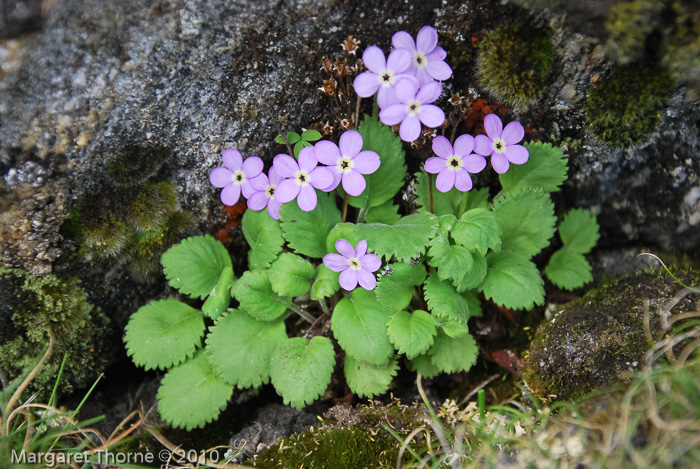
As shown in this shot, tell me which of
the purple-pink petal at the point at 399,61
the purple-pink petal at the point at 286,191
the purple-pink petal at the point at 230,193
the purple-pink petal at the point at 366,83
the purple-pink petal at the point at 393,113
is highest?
the purple-pink petal at the point at 399,61

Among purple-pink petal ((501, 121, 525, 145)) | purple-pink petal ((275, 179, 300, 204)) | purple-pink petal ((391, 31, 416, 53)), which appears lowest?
purple-pink petal ((275, 179, 300, 204))

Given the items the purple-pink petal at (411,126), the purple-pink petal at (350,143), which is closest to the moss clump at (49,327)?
the purple-pink petal at (350,143)

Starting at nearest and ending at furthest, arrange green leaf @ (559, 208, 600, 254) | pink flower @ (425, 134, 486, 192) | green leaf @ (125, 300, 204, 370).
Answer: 1. pink flower @ (425, 134, 486, 192)
2. green leaf @ (125, 300, 204, 370)
3. green leaf @ (559, 208, 600, 254)

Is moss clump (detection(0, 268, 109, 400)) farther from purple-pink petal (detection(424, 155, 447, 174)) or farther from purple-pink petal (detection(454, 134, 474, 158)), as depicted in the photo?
purple-pink petal (detection(454, 134, 474, 158))

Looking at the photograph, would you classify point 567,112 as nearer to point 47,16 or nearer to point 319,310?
point 319,310

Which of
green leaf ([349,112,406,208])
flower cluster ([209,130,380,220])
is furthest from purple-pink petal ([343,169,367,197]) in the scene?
green leaf ([349,112,406,208])

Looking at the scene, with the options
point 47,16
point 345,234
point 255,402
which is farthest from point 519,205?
point 47,16

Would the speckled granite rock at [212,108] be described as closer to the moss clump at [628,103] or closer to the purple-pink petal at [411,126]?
the moss clump at [628,103]
